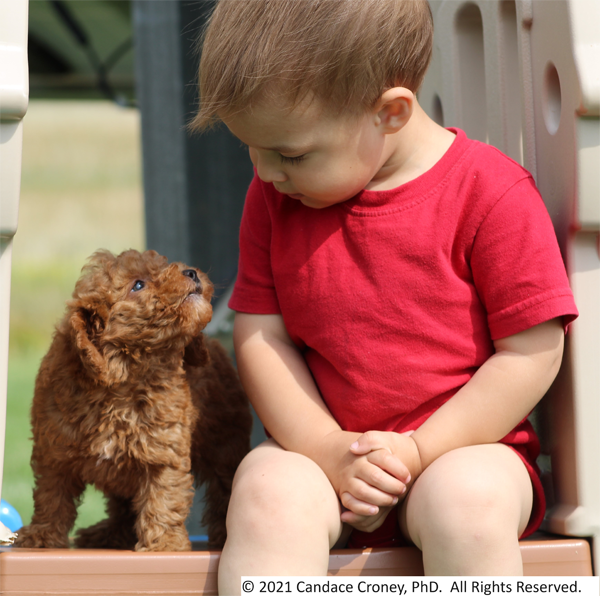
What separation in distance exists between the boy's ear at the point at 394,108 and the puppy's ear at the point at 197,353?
0.49 metres

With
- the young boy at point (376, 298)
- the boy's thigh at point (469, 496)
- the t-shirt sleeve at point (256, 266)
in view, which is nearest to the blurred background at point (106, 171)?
the t-shirt sleeve at point (256, 266)

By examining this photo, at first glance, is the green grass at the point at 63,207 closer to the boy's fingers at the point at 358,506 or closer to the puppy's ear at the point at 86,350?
the puppy's ear at the point at 86,350

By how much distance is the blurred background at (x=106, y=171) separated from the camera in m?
3.19

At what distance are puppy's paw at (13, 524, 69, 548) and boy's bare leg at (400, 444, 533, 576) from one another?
0.60 metres

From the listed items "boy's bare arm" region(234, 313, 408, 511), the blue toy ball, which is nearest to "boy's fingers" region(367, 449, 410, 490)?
"boy's bare arm" region(234, 313, 408, 511)

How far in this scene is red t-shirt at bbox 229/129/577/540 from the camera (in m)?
1.18

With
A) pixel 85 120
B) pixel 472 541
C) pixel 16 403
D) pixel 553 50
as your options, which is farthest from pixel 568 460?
pixel 85 120

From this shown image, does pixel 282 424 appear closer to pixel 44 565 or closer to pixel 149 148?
pixel 44 565

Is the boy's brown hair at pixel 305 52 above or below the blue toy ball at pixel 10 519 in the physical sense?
above

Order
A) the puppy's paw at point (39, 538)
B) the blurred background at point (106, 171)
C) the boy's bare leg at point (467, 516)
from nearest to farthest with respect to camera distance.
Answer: the boy's bare leg at point (467, 516) → the puppy's paw at point (39, 538) → the blurred background at point (106, 171)

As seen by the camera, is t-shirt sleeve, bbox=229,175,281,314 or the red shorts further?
t-shirt sleeve, bbox=229,175,281,314

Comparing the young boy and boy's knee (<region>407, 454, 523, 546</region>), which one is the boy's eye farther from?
boy's knee (<region>407, 454, 523, 546</region>)

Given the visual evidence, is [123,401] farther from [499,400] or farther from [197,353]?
[499,400]

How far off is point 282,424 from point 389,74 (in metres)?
0.60
